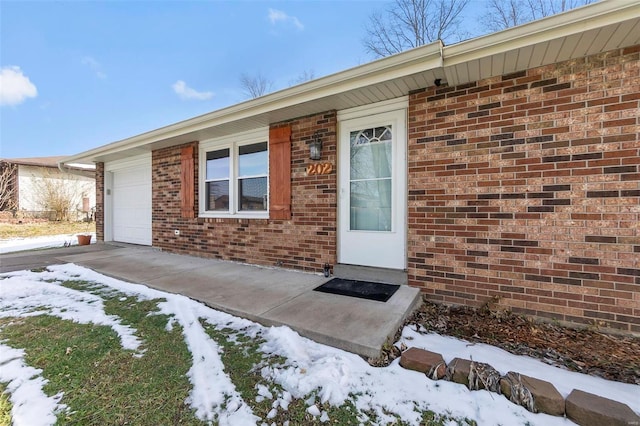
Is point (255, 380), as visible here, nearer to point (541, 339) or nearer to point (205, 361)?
point (205, 361)

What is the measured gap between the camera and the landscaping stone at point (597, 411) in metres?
1.48

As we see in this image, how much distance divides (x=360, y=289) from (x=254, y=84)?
14636 millimetres

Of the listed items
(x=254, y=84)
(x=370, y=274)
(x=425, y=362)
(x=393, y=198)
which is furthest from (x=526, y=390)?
(x=254, y=84)

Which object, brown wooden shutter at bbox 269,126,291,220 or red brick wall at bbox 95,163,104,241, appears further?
Result: red brick wall at bbox 95,163,104,241

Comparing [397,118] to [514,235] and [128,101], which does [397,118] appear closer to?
[514,235]

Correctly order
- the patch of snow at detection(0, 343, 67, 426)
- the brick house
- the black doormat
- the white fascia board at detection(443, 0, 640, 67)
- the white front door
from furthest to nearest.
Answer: the white front door → the black doormat → the brick house → the white fascia board at detection(443, 0, 640, 67) → the patch of snow at detection(0, 343, 67, 426)

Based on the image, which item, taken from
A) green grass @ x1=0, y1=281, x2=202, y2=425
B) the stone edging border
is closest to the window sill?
green grass @ x1=0, y1=281, x2=202, y2=425

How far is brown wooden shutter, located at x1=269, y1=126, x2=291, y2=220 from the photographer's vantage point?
459 centimetres

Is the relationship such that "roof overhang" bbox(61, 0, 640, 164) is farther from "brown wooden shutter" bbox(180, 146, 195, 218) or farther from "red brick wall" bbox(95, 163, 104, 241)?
"red brick wall" bbox(95, 163, 104, 241)

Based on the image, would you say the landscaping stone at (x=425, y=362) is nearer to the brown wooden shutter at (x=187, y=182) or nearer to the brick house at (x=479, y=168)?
the brick house at (x=479, y=168)

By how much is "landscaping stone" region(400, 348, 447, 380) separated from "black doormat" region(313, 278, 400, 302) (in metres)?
0.96

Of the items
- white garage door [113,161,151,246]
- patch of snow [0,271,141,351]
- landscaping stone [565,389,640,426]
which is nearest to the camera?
landscaping stone [565,389,640,426]

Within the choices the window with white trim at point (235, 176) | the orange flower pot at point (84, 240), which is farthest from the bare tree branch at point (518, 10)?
the orange flower pot at point (84, 240)

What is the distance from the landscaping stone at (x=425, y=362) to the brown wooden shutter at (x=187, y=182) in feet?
17.1
